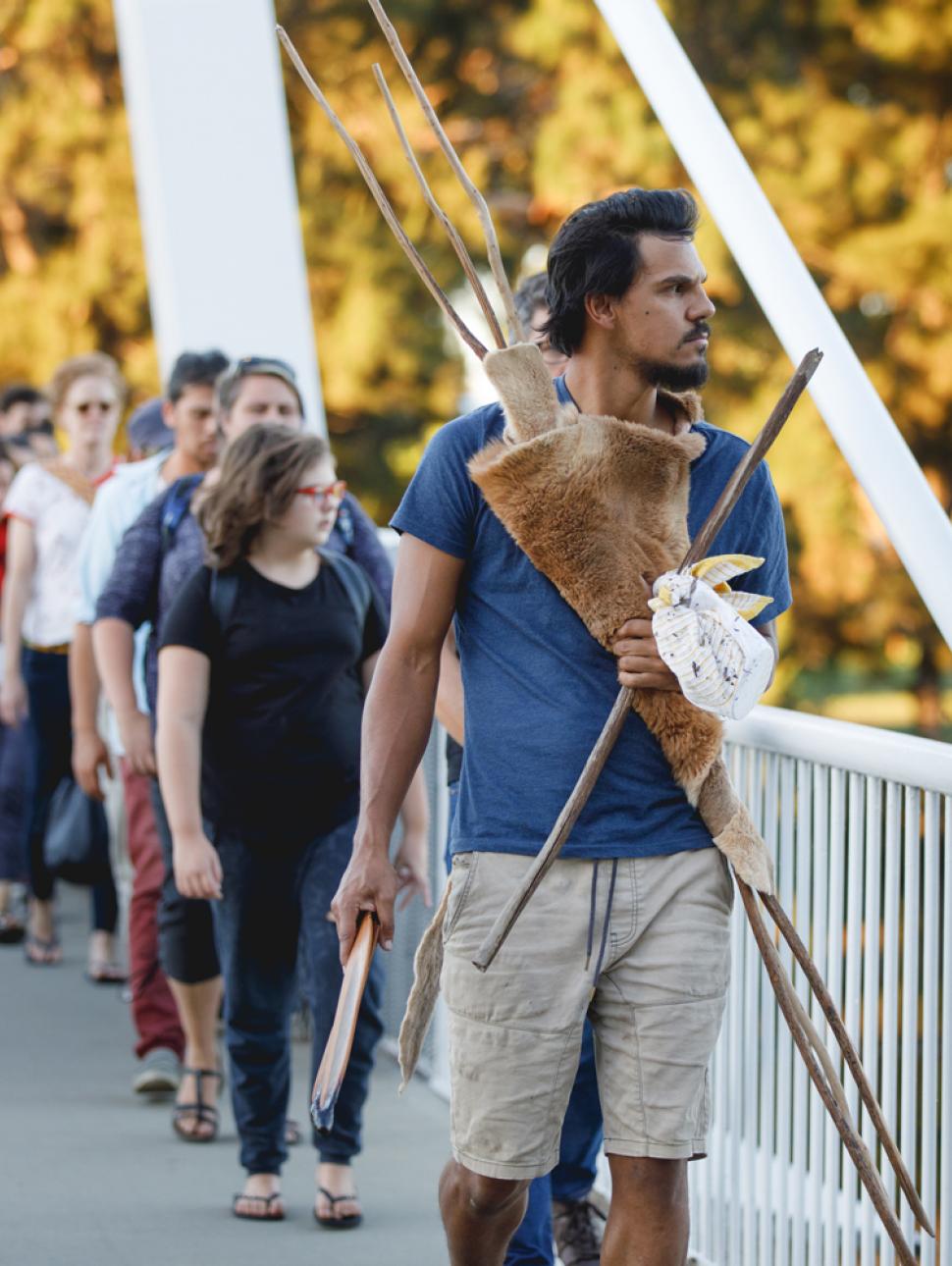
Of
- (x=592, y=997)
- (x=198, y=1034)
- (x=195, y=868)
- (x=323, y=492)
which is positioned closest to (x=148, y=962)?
(x=198, y=1034)

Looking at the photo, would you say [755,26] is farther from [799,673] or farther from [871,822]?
[871,822]

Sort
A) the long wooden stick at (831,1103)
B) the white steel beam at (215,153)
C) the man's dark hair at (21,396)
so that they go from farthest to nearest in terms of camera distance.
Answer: the man's dark hair at (21,396) → the white steel beam at (215,153) → the long wooden stick at (831,1103)

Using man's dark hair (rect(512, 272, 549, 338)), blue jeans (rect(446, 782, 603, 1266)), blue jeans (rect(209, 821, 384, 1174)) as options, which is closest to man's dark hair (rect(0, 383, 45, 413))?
blue jeans (rect(209, 821, 384, 1174))

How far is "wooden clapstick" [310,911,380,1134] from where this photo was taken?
2936 millimetres

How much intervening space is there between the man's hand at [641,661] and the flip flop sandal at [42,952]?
5.11 m

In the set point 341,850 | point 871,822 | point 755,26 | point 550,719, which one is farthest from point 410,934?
point 755,26

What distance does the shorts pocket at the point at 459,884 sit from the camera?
3121 millimetres

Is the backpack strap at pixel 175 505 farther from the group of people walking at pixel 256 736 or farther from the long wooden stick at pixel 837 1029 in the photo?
the long wooden stick at pixel 837 1029

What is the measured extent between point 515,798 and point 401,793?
0.21 meters

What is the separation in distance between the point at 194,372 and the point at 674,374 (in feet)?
10.4

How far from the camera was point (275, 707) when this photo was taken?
15.5 feet

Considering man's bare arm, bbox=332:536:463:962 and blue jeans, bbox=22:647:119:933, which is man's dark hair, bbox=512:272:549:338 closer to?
man's bare arm, bbox=332:536:463:962

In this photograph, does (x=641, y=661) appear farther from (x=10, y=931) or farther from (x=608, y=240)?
(x=10, y=931)

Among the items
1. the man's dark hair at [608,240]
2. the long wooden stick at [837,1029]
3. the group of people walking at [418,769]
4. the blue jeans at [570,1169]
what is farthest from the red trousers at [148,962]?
the long wooden stick at [837,1029]
